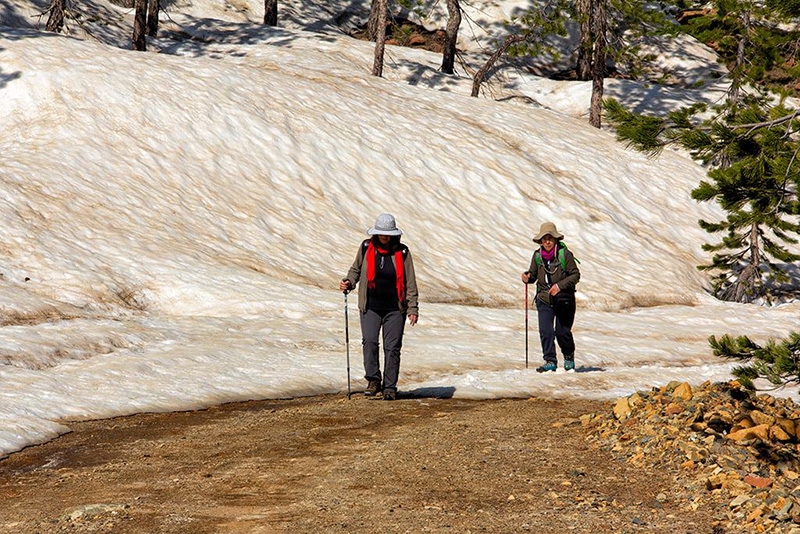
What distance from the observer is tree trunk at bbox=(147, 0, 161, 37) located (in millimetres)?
43281

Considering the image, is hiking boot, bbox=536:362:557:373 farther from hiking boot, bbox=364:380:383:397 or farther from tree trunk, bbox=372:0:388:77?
tree trunk, bbox=372:0:388:77

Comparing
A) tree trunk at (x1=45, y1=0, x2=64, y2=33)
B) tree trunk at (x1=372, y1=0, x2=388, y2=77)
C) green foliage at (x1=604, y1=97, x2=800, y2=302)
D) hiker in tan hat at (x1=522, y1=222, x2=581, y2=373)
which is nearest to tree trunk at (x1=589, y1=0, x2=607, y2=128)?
tree trunk at (x1=372, y1=0, x2=388, y2=77)

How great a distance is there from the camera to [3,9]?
3622 centimetres

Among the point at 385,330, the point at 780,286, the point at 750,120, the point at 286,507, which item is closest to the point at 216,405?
the point at 385,330

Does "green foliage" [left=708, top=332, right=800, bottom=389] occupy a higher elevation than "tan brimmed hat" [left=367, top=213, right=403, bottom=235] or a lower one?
lower

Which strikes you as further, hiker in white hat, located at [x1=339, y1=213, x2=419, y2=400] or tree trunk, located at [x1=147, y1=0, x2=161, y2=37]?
tree trunk, located at [x1=147, y1=0, x2=161, y2=37]

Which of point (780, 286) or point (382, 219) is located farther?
point (780, 286)

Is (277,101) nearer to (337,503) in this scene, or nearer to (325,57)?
(325,57)

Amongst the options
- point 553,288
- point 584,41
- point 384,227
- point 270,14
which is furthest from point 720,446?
point 270,14

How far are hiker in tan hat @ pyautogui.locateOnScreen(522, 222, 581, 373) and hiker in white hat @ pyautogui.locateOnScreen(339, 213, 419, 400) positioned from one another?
342cm

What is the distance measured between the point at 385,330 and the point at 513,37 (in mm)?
29428

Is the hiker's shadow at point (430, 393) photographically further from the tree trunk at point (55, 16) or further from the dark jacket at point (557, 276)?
the tree trunk at point (55, 16)

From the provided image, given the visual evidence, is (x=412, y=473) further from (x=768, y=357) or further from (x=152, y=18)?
(x=152, y=18)

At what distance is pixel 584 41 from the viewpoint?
1663 inches
